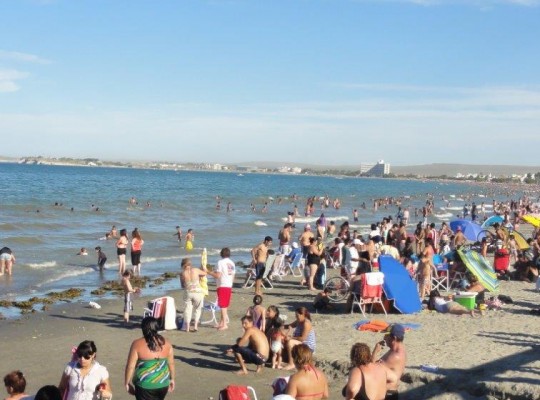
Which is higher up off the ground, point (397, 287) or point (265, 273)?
point (397, 287)

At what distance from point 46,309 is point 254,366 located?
6.15 metres

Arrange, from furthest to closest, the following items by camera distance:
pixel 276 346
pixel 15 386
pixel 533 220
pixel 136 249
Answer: pixel 533 220 < pixel 136 249 < pixel 276 346 < pixel 15 386

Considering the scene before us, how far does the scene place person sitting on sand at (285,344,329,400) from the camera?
5656 millimetres

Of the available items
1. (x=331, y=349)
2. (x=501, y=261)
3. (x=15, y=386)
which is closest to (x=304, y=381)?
(x=15, y=386)

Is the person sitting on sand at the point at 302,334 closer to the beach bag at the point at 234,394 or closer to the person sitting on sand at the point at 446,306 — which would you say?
the beach bag at the point at 234,394

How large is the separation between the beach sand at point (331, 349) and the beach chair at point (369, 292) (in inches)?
9.9

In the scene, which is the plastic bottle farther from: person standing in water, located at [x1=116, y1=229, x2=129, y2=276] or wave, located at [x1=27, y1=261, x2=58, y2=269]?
wave, located at [x1=27, y1=261, x2=58, y2=269]

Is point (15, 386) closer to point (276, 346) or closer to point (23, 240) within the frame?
point (276, 346)

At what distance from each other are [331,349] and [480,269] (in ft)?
17.7

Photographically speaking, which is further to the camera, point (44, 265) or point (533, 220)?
point (533, 220)

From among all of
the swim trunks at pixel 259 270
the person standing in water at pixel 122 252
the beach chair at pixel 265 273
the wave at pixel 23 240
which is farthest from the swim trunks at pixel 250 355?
the wave at pixel 23 240

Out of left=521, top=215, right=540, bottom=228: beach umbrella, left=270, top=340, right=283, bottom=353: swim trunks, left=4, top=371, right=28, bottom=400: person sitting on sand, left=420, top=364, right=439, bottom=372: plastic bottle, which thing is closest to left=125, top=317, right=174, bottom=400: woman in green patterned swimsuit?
left=4, top=371, right=28, bottom=400: person sitting on sand

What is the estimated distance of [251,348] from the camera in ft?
28.6

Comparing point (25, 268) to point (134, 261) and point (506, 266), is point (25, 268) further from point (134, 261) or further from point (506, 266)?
point (506, 266)
